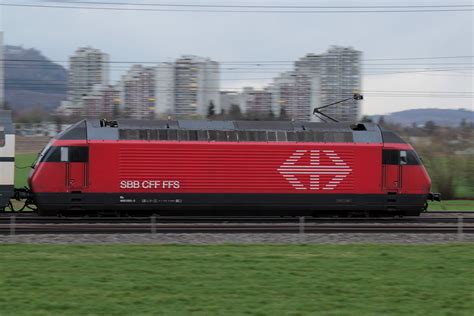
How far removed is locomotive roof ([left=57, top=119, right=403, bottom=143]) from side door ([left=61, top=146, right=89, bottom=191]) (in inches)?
20.9

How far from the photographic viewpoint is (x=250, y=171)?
80.5 ft

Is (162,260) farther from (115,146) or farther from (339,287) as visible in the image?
(115,146)

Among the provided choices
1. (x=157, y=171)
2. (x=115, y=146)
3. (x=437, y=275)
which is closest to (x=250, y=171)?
(x=157, y=171)

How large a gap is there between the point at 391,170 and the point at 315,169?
3.13 meters

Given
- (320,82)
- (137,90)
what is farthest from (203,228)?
(320,82)

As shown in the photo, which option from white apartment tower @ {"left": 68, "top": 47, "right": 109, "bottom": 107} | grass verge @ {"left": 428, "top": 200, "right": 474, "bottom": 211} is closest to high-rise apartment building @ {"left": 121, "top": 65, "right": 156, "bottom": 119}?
white apartment tower @ {"left": 68, "top": 47, "right": 109, "bottom": 107}

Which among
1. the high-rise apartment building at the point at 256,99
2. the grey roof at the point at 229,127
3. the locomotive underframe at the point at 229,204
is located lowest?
the locomotive underframe at the point at 229,204

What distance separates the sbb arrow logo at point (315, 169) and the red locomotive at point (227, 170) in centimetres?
4

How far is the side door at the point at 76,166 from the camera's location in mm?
23188

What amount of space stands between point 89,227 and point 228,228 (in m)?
4.58

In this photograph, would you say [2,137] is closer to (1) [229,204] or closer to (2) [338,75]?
(1) [229,204]

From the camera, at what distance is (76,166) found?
76.5ft

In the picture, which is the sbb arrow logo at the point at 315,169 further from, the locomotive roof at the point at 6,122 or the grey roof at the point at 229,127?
the locomotive roof at the point at 6,122

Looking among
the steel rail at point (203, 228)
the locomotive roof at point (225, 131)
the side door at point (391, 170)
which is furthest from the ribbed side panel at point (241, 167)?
the steel rail at point (203, 228)
